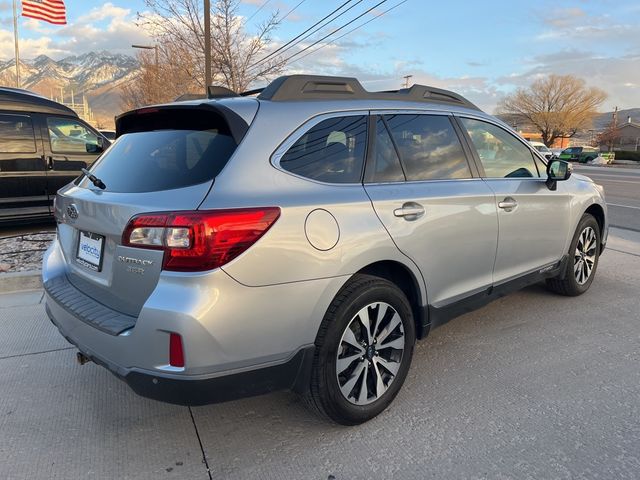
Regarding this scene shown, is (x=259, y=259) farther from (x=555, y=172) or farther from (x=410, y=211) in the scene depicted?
(x=555, y=172)

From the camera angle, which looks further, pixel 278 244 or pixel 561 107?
pixel 561 107

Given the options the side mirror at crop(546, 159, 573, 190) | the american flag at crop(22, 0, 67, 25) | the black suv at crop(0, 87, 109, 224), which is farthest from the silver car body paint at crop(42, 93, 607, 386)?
the american flag at crop(22, 0, 67, 25)

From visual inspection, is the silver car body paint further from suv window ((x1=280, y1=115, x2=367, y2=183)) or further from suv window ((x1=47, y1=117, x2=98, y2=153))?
suv window ((x1=47, y1=117, x2=98, y2=153))

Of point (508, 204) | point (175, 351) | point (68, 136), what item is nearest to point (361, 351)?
point (175, 351)

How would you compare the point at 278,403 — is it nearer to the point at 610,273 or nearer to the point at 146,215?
the point at 146,215

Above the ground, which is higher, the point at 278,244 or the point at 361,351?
the point at 278,244

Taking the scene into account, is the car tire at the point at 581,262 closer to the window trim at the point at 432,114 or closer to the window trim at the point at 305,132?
the window trim at the point at 432,114

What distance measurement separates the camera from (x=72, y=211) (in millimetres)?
2850

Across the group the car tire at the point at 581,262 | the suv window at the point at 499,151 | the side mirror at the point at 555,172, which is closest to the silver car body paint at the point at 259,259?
the suv window at the point at 499,151

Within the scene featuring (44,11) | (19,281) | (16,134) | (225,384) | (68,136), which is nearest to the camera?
(225,384)

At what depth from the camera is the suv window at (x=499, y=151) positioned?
3.73 m

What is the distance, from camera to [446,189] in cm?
324

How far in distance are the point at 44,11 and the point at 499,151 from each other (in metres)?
24.0

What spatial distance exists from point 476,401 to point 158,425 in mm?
1854
